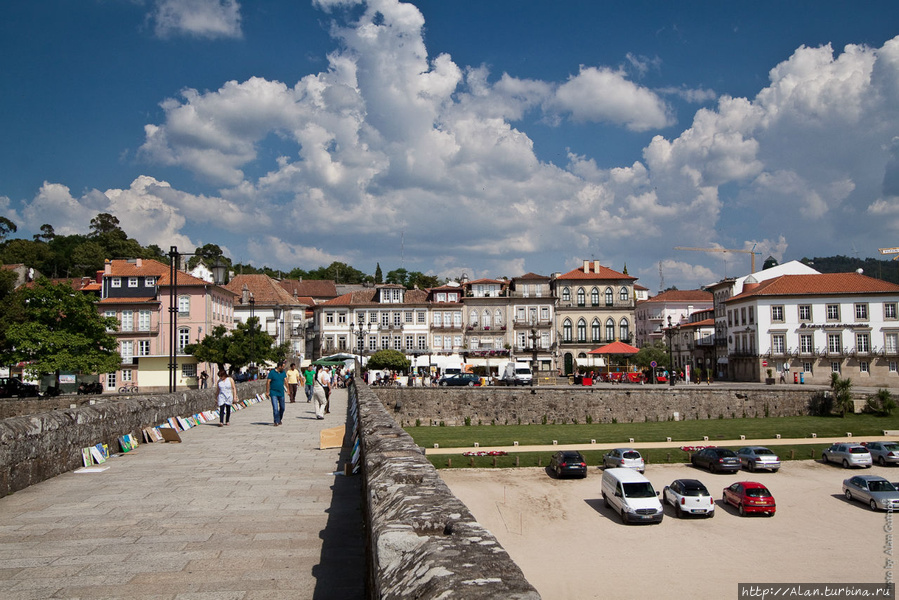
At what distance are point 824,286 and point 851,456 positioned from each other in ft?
92.4

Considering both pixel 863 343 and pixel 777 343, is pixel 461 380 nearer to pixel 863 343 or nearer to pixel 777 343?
pixel 777 343

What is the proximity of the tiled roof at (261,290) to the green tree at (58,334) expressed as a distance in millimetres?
28443

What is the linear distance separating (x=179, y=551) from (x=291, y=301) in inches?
2842

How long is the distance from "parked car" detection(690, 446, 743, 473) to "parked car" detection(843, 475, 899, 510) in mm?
5808

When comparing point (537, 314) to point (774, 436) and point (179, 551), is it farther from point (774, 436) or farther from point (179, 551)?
point (179, 551)

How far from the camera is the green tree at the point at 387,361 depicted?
186ft

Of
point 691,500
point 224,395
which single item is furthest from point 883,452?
point 224,395

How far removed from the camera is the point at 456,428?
153 ft

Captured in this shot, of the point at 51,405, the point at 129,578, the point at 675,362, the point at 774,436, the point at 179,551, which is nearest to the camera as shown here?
the point at 129,578

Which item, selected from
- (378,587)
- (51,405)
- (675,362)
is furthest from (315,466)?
(675,362)

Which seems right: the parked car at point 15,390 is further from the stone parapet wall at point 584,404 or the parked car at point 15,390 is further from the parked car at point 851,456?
the parked car at point 851,456

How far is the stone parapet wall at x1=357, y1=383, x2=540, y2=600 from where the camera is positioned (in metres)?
2.65

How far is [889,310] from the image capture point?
5541 cm

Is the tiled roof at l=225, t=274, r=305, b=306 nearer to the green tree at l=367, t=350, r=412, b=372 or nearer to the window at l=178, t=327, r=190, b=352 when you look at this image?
the window at l=178, t=327, r=190, b=352
